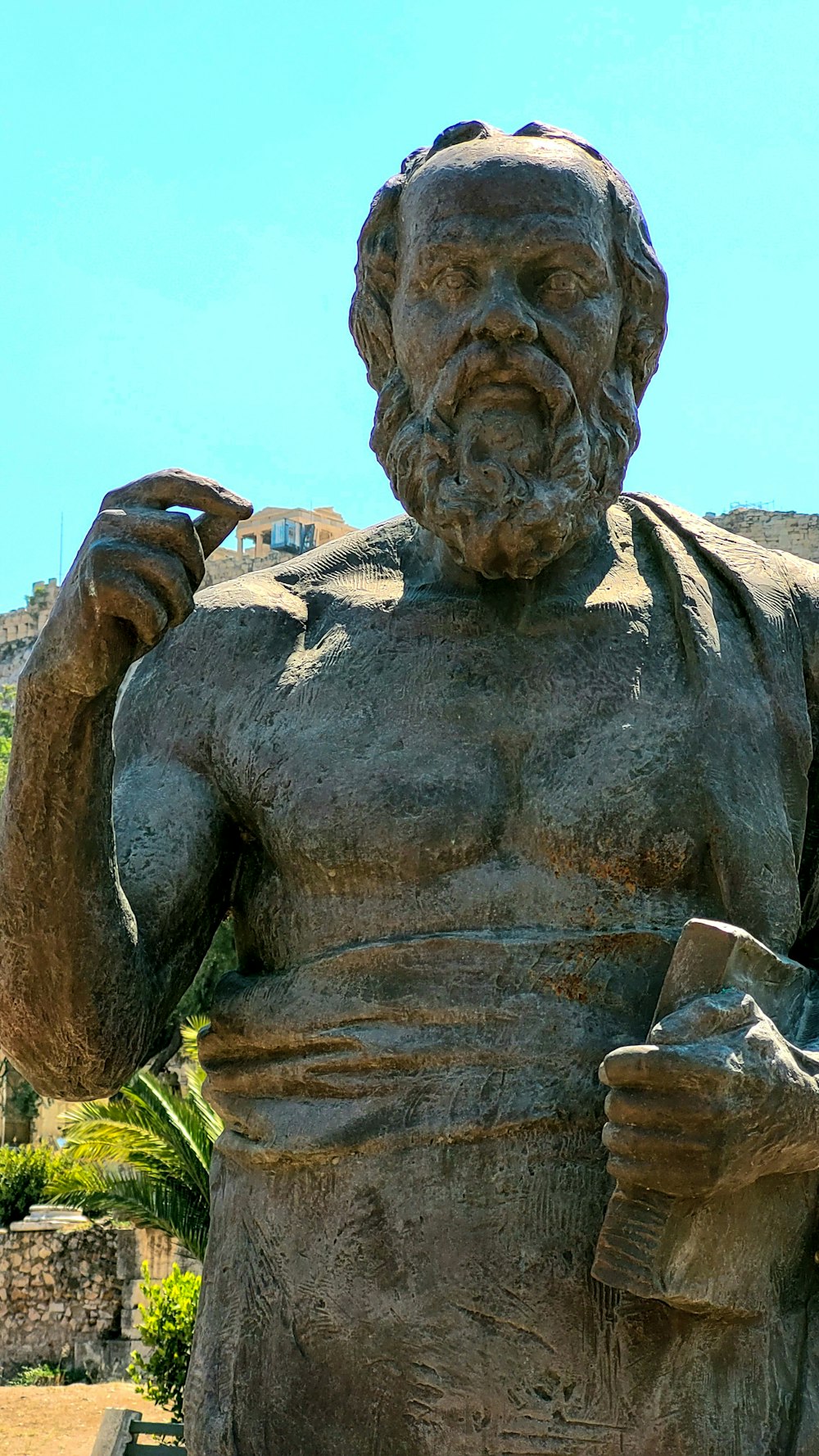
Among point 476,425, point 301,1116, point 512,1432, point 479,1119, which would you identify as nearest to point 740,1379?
point 512,1432

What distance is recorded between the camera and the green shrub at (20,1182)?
27266mm

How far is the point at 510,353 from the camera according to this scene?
9.89ft

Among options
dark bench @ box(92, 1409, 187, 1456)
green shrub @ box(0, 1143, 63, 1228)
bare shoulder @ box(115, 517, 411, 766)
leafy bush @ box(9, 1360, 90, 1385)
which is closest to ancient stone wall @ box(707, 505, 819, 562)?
green shrub @ box(0, 1143, 63, 1228)

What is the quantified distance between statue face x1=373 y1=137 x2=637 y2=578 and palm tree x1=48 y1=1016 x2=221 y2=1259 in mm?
13319

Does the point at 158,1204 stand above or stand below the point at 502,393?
below

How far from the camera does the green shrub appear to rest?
27266 millimetres

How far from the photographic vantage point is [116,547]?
2754mm

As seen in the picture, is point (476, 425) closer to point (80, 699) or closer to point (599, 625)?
point (599, 625)

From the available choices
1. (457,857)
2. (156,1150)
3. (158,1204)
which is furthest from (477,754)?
(158,1204)

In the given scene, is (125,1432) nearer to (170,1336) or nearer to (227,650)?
(170,1336)

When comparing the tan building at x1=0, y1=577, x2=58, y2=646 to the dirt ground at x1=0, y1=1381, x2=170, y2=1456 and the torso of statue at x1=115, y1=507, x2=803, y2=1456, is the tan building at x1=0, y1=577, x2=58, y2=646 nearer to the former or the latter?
the dirt ground at x1=0, y1=1381, x2=170, y2=1456

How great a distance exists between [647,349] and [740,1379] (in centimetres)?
156

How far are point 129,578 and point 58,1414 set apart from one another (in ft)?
62.0

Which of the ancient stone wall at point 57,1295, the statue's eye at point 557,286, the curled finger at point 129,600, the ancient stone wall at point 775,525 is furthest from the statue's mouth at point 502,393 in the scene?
the ancient stone wall at point 775,525
